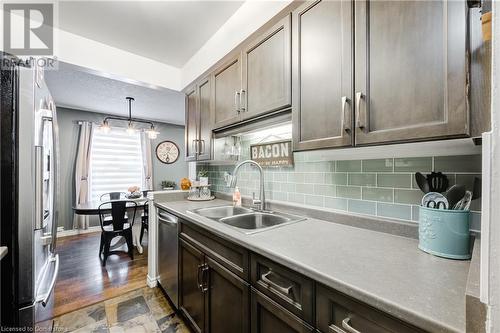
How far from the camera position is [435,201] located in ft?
2.77

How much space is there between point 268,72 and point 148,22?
1293 millimetres

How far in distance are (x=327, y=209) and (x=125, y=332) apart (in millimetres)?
1782

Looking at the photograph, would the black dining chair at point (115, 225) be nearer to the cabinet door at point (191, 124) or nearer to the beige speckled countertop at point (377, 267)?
the cabinet door at point (191, 124)

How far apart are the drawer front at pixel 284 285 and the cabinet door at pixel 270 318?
0.02m

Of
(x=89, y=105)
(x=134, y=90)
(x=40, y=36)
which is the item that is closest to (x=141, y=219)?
(x=134, y=90)

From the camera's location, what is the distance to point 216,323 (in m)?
1.21

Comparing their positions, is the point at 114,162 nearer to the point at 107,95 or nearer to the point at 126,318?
the point at 107,95

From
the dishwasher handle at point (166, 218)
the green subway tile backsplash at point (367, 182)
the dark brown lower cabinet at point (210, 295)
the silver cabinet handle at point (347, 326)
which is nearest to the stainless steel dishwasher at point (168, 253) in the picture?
the dishwasher handle at point (166, 218)

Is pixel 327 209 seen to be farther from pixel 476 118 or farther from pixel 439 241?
pixel 476 118

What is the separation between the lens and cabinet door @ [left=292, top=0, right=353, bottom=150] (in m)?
0.94

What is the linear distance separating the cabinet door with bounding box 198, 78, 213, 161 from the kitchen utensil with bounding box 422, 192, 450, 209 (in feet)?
5.33

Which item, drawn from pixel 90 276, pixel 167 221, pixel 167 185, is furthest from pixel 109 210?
pixel 167 185

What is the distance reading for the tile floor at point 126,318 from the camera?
1637mm

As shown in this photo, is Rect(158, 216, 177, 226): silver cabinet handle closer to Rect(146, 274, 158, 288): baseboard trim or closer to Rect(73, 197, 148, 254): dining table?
Rect(146, 274, 158, 288): baseboard trim
